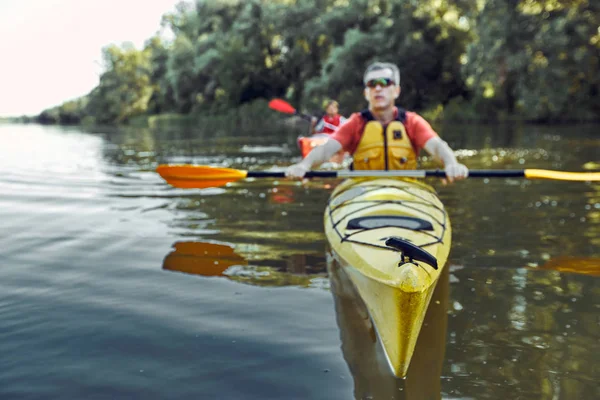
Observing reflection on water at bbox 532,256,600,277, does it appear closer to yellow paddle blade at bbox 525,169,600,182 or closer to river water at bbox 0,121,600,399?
river water at bbox 0,121,600,399

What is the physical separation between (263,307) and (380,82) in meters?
2.20

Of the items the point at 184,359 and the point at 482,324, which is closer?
the point at 184,359

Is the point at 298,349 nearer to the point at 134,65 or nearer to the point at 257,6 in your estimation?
the point at 257,6

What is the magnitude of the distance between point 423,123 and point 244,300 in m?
2.19

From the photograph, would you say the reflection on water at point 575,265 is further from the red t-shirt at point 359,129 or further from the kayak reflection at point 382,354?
the red t-shirt at point 359,129

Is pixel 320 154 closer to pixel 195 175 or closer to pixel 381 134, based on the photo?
pixel 381 134

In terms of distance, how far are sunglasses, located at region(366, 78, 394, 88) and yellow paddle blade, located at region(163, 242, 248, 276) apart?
173 centimetres

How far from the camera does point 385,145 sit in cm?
440

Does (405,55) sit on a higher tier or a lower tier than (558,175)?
higher

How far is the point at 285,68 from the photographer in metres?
33.9

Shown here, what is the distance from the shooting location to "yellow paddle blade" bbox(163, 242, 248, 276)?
12.4ft

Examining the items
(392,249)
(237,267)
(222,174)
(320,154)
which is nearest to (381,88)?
(320,154)

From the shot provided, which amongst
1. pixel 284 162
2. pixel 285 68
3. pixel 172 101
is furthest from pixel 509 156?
pixel 172 101

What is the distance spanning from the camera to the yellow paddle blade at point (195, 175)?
465 centimetres
